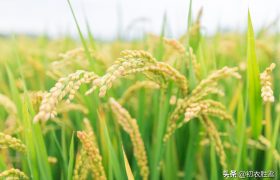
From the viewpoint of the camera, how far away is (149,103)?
196cm

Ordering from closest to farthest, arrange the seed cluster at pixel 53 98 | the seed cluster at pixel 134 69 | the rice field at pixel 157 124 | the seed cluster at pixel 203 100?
the seed cluster at pixel 53 98 → the seed cluster at pixel 134 69 → the rice field at pixel 157 124 → the seed cluster at pixel 203 100

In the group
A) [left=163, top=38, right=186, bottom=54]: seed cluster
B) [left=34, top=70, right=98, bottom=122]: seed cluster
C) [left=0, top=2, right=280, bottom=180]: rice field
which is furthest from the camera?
[left=163, top=38, right=186, bottom=54]: seed cluster

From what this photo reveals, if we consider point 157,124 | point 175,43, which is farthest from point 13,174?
point 175,43

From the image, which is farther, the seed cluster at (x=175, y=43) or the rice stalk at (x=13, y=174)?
the seed cluster at (x=175, y=43)

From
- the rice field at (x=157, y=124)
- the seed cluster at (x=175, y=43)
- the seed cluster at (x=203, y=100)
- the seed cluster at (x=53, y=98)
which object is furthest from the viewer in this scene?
the seed cluster at (x=175, y=43)

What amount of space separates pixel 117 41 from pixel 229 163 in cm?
265

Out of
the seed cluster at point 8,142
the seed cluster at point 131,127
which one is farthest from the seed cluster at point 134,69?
the seed cluster at point 8,142

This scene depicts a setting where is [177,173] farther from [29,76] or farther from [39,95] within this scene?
[29,76]

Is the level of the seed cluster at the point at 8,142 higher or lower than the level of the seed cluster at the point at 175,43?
lower

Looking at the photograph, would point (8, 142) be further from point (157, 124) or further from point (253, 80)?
point (253, 80)

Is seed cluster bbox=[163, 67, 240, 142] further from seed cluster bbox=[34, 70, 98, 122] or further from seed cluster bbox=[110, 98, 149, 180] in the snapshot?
seed cluster bbox=[34, 70, 98, 122]

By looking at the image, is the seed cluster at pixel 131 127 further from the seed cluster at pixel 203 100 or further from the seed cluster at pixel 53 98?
the seed cluster at pixel 53 98

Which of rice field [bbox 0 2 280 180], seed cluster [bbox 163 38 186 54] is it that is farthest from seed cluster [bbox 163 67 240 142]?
seed cluster [bbox 163 38 186 54]

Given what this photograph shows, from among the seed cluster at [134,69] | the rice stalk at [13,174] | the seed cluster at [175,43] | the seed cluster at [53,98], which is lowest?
the rice stalk at [13,174]
